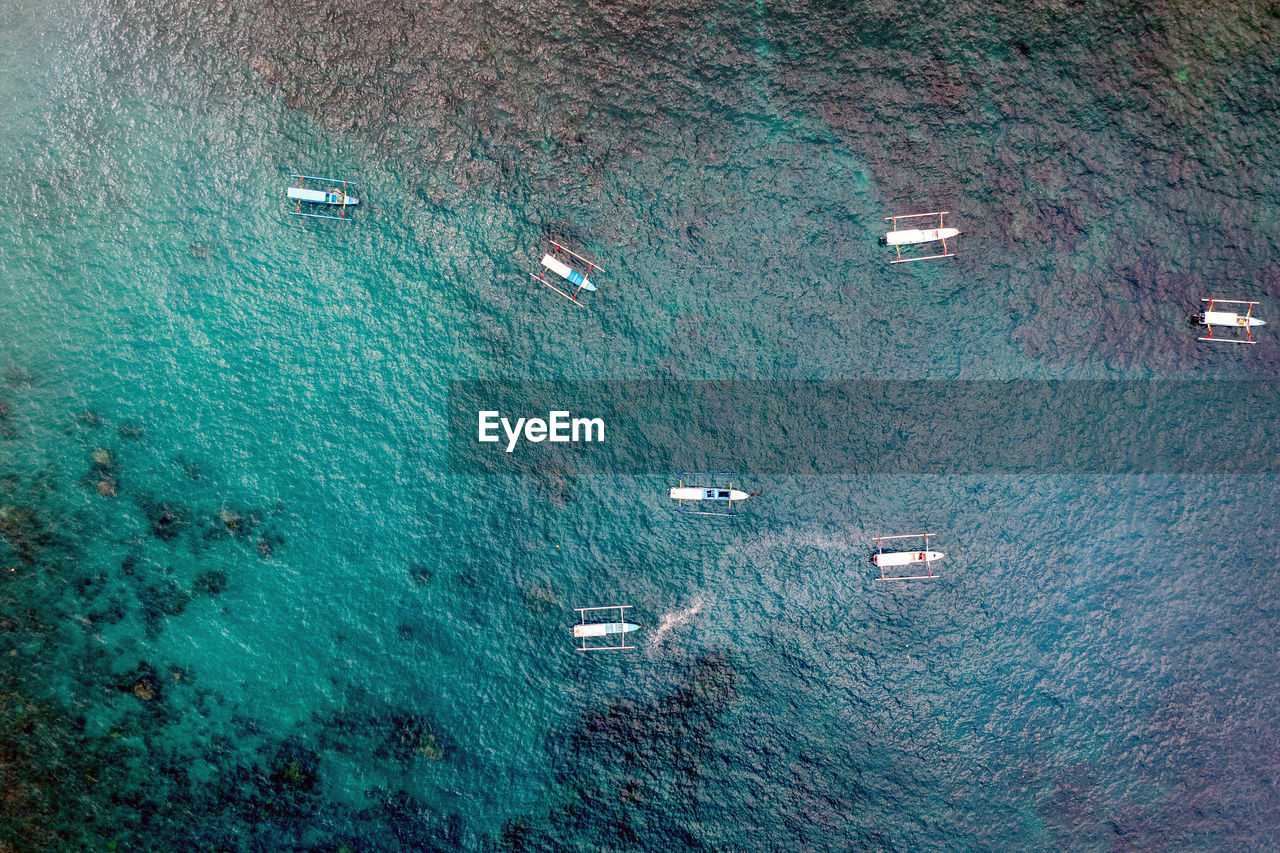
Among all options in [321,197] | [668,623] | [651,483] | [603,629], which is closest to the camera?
[603,629]

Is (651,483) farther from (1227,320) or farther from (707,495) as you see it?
(1227,320)

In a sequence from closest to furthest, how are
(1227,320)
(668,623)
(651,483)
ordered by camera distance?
(1227,320) → (668,623) → (651,483)

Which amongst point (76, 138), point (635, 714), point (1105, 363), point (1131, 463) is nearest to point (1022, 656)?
point (1131, 463)

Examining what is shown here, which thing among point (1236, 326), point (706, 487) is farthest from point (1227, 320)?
point (706, 487)

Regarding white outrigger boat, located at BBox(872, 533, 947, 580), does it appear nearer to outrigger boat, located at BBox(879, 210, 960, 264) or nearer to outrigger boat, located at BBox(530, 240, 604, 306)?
outrigger boat, located at BBox(879, 210, 960, 264)

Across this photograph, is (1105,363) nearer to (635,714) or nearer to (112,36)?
(635,714)

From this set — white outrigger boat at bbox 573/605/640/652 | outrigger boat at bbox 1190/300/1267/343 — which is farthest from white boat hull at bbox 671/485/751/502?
outrigger boat at bbox 1190/300/1267/343
